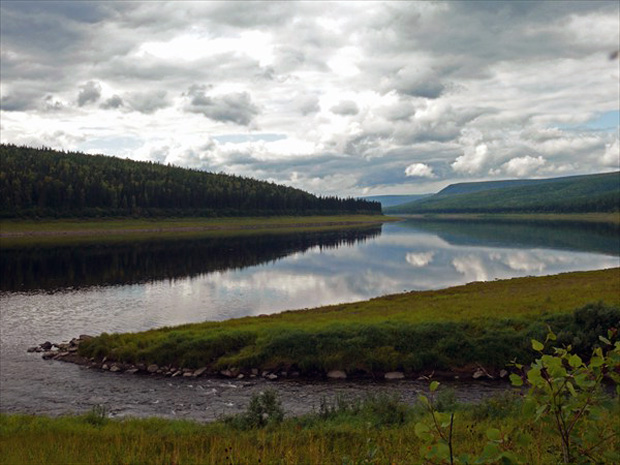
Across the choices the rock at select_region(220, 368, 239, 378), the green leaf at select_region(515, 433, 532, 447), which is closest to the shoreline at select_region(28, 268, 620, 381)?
the rock at select_region(220, 368, 239, 378)

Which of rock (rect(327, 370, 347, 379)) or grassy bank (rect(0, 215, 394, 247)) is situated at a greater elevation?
grassy bank (rect(0, 215, 394, 247))

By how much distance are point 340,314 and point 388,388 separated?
1418 cm

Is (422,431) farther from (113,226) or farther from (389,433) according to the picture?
(113,226)

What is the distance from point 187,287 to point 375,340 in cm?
3574

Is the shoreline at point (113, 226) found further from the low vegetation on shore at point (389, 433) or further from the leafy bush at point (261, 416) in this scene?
the leafy bush at point (261, 416)

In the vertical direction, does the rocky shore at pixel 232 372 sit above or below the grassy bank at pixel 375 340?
below

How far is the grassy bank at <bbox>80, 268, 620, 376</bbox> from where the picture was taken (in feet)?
91.6

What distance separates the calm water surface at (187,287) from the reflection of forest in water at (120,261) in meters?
0.21

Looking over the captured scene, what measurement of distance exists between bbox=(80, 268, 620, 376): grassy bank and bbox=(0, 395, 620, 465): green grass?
35.4 feet

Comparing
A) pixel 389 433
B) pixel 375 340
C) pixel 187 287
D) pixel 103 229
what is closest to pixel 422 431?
pixel 389 433

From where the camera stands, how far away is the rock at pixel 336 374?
27.2m

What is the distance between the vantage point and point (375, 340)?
2967 cm

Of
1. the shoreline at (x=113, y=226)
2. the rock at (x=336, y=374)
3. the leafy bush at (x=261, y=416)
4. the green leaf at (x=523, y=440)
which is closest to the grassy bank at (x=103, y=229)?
the shoreline at (x=113, y=226)

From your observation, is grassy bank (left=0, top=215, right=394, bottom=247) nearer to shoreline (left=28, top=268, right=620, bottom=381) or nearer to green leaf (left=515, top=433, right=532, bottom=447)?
shoreline (left=28, top=268, right=620, bottom=381)
